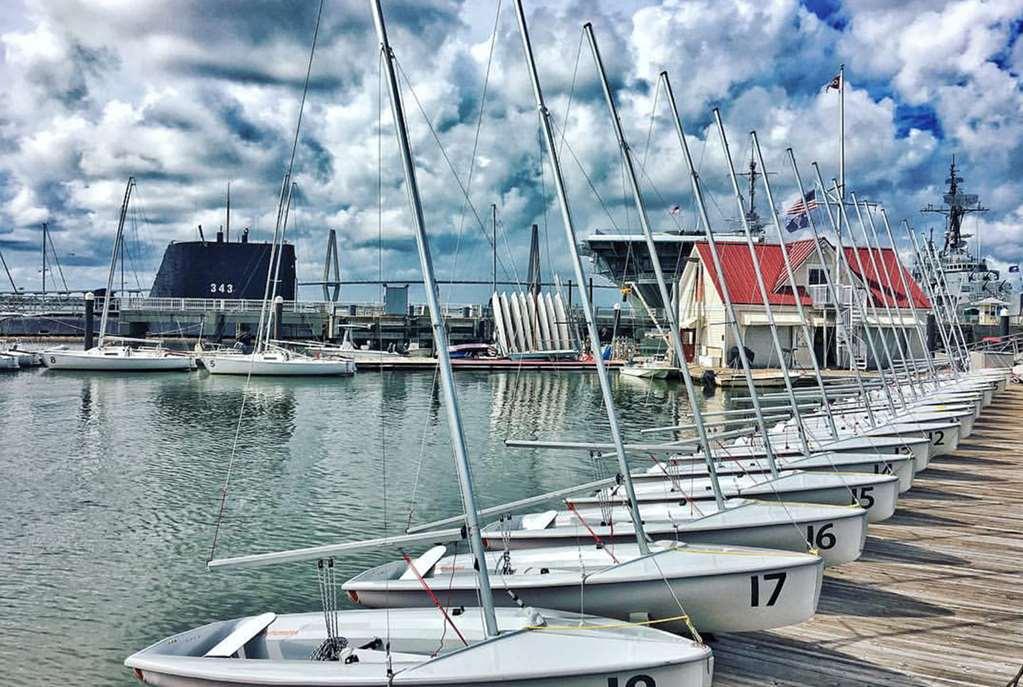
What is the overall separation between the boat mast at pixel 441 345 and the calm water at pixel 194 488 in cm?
591

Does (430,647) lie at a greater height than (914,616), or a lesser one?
lesser

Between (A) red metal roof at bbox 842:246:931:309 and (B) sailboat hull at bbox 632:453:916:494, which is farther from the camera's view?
(A) red metal roof at bbox 842:246:931:309

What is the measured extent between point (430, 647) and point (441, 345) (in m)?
3.36

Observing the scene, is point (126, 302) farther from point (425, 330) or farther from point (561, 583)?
point (561, 583)

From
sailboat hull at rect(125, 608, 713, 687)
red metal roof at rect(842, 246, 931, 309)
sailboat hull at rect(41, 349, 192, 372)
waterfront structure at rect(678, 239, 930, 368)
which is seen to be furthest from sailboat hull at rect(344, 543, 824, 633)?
sailboat hull at rect(41, 349, 192, 372)

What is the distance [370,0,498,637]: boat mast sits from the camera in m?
8.08

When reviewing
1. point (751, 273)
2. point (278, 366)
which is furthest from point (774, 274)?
point (278, 366)

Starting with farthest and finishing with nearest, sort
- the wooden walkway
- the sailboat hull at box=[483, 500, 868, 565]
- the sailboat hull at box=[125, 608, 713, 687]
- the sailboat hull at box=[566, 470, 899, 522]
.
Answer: the sailboat hull at box=[566, 470, 899, 522], the sailboat hull at box=[483, 500, 868, 565], the wooden walkway, the sailboat hull at box=[125, 608, 713, 687]

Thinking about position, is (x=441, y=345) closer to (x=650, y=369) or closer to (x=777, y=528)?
(x=777, y=528)

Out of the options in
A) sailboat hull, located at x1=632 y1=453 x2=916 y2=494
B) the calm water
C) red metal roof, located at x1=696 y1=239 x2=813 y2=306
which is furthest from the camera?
red metal roof, located at x1=696 y1=239 x2=813 y2=306

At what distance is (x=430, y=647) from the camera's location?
910cm

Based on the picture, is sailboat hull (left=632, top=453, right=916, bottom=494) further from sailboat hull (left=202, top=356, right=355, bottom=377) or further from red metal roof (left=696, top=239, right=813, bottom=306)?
sailboat hull (left=202, top=356, right=355, bottom=377)

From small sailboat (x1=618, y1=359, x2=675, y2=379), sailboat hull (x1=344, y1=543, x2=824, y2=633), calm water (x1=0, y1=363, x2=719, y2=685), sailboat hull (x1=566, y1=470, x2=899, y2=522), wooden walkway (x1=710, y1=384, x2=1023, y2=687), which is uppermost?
small sailboat (x1=618, y1=359, x2=675, y2=379)

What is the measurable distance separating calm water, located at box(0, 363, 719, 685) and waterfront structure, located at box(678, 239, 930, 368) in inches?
443
